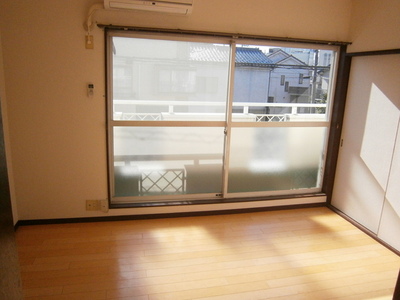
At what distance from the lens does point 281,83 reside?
3.53m

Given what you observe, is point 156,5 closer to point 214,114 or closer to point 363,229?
point 214,114

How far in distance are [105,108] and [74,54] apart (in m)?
0.60

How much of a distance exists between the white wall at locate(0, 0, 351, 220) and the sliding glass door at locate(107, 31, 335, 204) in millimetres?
170

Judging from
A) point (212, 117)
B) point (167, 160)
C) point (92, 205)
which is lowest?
point (92, 205)

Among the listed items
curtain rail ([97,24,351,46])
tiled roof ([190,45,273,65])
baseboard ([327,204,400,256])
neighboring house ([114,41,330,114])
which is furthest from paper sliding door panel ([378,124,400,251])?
tiled roof ([190,45,273,65])

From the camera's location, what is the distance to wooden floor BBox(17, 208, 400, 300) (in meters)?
2.24

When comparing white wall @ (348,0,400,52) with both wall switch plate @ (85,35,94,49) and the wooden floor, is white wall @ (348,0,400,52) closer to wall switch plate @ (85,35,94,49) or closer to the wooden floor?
the wooden floor

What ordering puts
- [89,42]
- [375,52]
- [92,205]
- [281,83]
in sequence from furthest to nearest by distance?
[281,83] → [92,205] → [375,52] → [89,42]

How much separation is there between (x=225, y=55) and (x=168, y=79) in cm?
71

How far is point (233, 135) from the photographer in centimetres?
349

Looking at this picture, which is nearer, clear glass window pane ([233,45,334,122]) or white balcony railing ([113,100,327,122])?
white balcony railing ([113,100,327,122])

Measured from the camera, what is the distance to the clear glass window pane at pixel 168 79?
3.04 meters

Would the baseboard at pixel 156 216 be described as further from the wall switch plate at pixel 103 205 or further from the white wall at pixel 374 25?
the white wall at pixel 374 25

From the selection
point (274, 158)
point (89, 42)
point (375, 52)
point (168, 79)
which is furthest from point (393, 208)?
point (89, 42)
